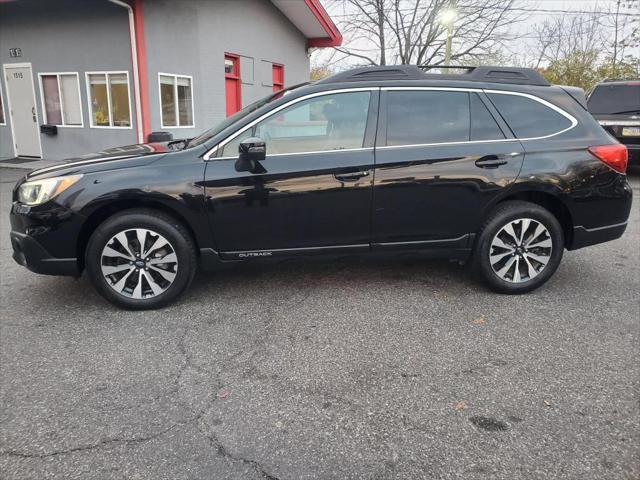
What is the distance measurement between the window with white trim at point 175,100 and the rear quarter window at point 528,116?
388 inches

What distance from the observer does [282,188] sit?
12.1 feet

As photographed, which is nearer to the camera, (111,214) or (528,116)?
(111,214)

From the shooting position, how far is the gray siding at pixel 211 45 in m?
11.7

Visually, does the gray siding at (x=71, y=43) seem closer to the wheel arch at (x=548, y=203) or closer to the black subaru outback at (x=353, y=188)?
the black subaru outback at (x=353, y=188)

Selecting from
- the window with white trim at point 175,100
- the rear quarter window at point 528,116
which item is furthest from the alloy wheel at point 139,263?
the window with white trim at point 175,100

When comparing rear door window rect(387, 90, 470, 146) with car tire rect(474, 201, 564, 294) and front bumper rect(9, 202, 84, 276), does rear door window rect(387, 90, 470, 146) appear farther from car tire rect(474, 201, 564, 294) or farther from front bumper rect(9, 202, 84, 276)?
front bumper rect(9, 202, 84, 276)

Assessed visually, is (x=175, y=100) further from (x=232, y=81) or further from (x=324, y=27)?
(x=324, y=27)

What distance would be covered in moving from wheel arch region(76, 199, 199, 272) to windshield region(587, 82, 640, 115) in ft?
32.1

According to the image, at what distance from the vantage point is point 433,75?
4.02 metres

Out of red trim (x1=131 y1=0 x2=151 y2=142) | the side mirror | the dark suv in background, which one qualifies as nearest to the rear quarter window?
the side mirror

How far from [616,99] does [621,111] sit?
32 cm

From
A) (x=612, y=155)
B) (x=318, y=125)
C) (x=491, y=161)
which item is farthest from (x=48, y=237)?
(x=612, y=155)

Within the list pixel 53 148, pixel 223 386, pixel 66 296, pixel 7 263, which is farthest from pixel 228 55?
pixel 223 386

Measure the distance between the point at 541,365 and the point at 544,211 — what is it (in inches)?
59.3
